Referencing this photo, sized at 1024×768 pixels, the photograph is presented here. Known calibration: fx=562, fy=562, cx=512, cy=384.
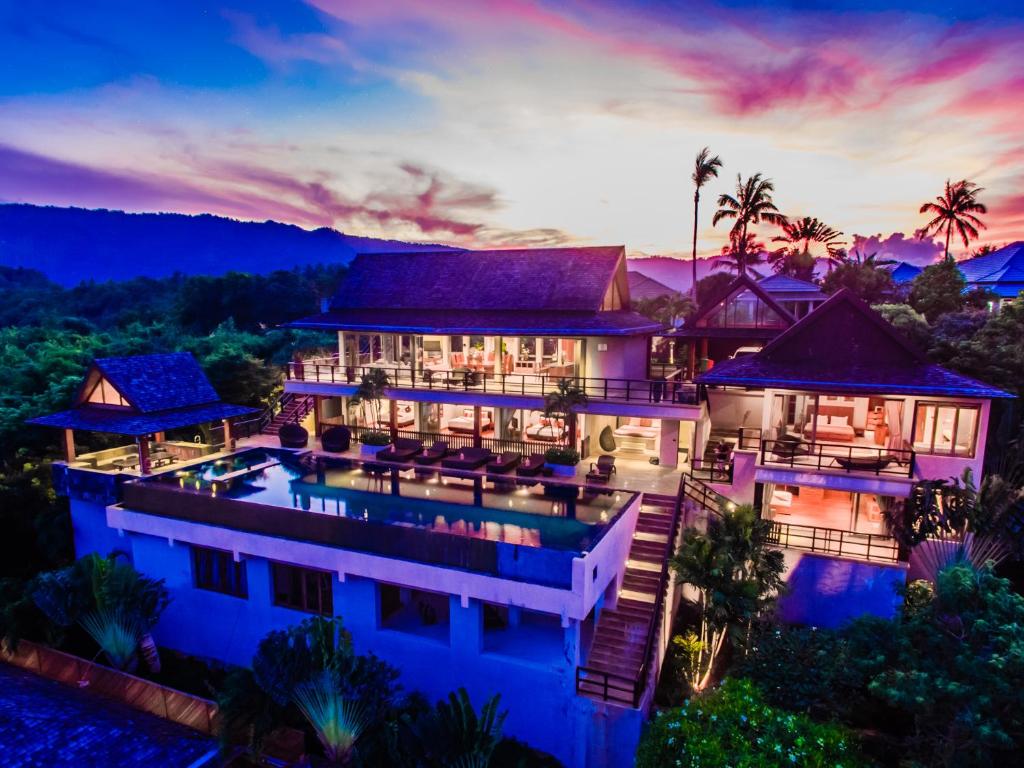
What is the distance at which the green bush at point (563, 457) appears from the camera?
2033 cm

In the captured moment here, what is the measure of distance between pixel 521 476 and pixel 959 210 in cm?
4060

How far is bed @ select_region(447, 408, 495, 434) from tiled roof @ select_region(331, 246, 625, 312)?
4.85 meters

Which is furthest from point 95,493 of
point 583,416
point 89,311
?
point 89,311

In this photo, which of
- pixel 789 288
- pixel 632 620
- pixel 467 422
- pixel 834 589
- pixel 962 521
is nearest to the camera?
pixel 632 620

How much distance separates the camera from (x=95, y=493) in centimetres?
1973

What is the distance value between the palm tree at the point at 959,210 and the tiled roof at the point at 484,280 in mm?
30017

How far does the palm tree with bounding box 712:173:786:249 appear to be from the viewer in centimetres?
3903

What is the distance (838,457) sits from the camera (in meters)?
16.8

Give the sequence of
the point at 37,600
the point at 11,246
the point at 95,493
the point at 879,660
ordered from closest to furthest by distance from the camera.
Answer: the point at 879,660
the point at 37,600
the point at 95,493
the point at 11,246

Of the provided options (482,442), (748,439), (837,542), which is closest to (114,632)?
(482,442)

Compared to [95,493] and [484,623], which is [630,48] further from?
[95,493]

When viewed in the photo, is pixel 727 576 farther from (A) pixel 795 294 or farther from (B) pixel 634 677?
(A) pixel 795 294

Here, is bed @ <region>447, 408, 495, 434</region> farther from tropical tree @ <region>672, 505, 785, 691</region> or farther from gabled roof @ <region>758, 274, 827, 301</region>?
gabled roof @ <region>758, 274, 827, 301</region>

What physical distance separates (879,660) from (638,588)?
594 centimetres
